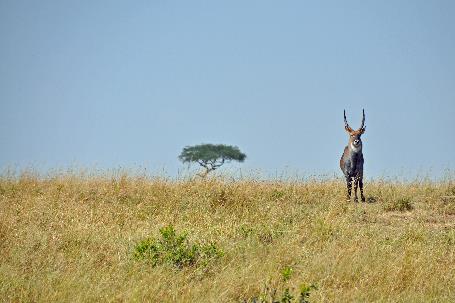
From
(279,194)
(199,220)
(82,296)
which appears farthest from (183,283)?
(279,194)

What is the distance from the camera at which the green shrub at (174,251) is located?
7785mm

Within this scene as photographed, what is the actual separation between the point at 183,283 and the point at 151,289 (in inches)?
27.7

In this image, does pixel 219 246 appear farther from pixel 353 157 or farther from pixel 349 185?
pixel 353 157

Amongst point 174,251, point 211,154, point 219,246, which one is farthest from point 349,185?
point 211,154

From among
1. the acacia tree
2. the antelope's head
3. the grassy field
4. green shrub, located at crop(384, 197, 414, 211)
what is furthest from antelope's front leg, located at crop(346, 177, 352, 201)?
the acacia tree

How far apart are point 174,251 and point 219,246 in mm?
850

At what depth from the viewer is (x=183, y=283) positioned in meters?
6.92

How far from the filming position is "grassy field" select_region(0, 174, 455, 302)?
6500 millimetres

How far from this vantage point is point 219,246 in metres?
8.63

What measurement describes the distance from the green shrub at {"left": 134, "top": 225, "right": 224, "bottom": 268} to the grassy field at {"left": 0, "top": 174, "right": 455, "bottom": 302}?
2cm

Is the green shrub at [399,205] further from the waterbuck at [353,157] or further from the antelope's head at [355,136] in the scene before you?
the antelope's head at [355,136]

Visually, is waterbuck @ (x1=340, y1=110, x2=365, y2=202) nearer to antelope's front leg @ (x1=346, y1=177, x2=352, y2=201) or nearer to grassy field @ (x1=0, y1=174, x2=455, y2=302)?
antelope's front leg @ (x1=346, y1=177, x2=352, y2=201)

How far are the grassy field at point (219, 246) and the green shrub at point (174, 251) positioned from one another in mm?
18

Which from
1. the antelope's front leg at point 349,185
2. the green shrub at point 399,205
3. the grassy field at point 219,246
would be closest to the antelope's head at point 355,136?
the antelope's front leg at point 349,185
